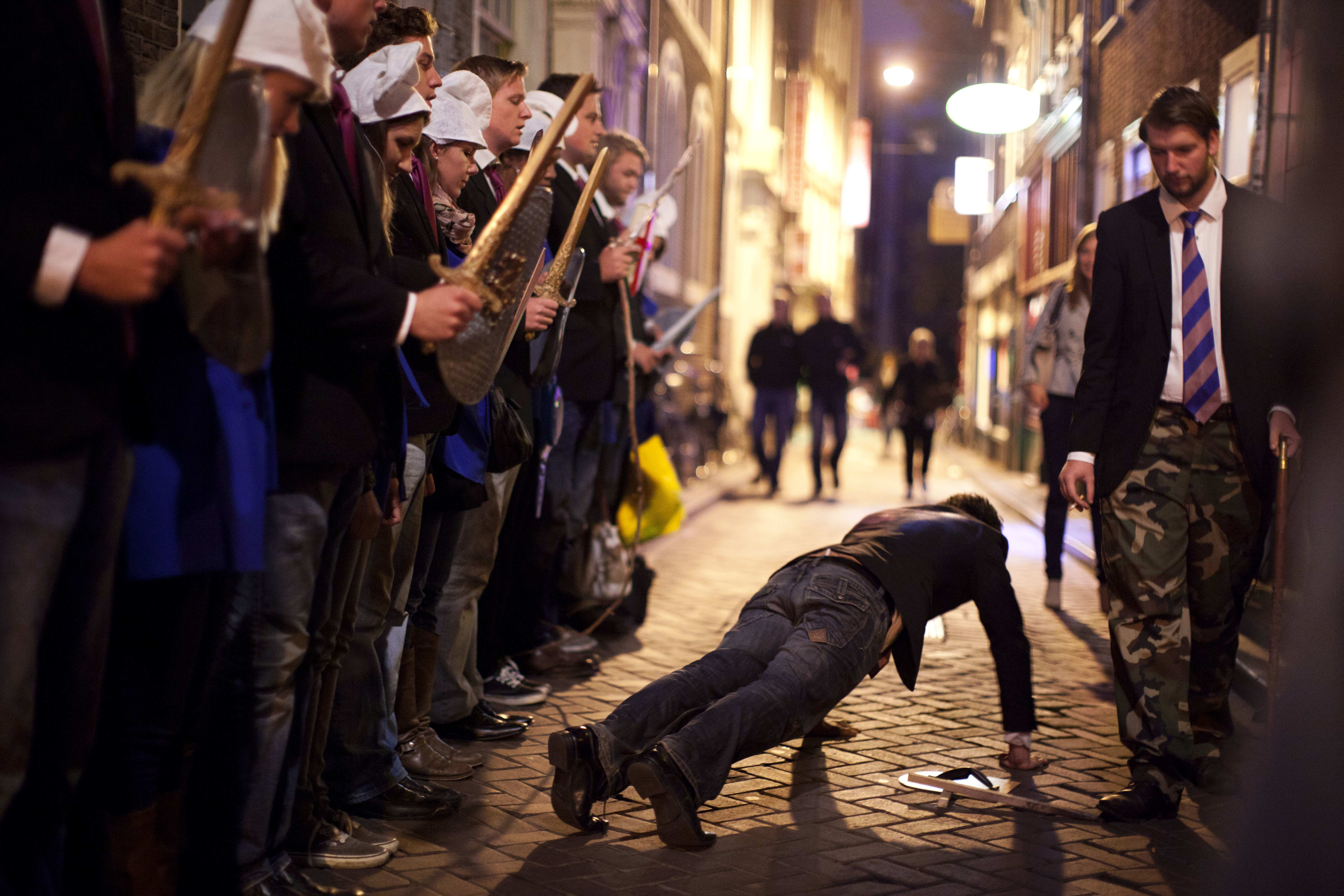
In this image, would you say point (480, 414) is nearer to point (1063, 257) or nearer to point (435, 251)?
point (435, 251)

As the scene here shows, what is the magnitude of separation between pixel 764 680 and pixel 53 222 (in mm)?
2150

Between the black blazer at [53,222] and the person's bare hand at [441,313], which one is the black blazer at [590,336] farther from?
the black blazer at [53,222]

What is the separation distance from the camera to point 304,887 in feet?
9.35

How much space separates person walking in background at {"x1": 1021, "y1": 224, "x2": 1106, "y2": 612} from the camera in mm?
7070

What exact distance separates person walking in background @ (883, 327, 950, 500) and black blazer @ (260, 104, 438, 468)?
39.2 ft

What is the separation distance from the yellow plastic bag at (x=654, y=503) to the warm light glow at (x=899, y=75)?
806 inches

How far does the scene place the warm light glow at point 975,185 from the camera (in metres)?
30.3

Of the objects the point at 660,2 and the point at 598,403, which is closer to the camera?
the point at 598,403

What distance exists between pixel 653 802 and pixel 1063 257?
16408 mm

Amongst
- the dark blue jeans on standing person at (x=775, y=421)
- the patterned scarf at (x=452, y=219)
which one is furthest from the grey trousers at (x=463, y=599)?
the dark blue jeans on standing person at (x=775, y=421)

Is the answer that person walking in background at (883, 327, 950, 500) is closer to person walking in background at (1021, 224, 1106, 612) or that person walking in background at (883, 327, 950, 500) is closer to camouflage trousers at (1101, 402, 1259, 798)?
person walking in background at (1021, 224, 1106, 612)

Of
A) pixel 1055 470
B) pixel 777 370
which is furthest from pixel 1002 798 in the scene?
pixel 777 370

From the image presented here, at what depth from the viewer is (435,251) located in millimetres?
3617

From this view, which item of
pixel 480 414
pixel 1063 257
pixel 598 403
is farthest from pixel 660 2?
pixel 480 414
